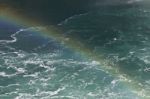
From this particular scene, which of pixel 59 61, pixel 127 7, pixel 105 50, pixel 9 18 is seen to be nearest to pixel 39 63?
pixel 59 61

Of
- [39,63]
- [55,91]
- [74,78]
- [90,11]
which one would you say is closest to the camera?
[55,91]

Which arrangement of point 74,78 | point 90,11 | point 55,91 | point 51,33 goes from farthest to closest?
point 90,11
point 51,33
point 74,78
point 55,91

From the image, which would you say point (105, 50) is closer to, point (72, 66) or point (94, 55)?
point (94, 55)

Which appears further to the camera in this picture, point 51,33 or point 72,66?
point 51,33

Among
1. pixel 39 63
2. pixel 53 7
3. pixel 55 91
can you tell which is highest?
pixel 53 7

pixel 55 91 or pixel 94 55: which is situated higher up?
pixel 94 55

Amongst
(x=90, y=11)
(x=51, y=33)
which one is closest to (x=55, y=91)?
(x=51, y=33)
